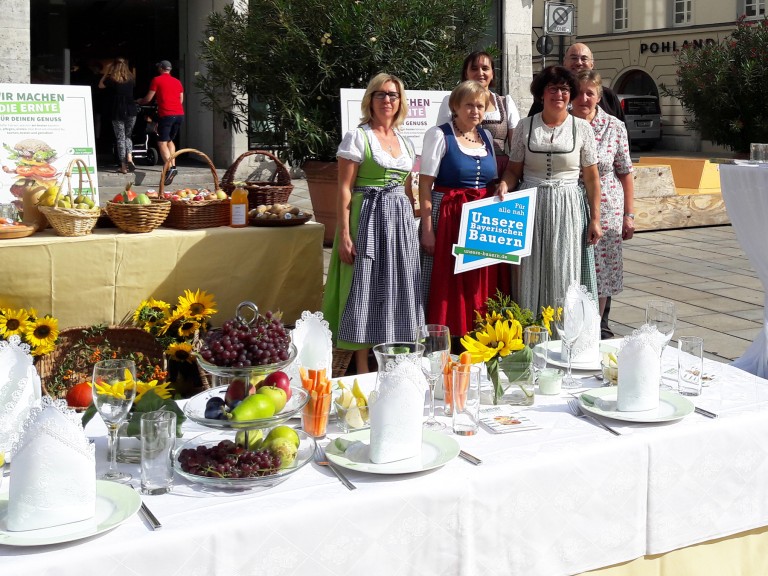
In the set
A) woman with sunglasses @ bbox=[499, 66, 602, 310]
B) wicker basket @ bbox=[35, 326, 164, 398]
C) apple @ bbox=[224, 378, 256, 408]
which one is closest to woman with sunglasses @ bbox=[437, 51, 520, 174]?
woman with sunglasses @ bbox=[499, 66, 602, 310]

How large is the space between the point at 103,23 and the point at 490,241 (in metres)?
14.3

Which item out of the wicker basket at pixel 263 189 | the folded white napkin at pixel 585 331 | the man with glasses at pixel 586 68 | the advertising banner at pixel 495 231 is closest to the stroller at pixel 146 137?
the wicker basket at pixel 263 189

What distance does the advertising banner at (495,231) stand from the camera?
471 cm

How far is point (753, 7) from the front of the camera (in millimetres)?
27422

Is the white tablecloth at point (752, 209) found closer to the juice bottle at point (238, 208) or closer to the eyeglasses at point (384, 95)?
the eyeglasses at point (384, 95)

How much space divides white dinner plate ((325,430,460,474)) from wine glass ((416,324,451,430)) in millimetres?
156

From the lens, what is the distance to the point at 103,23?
17.0 m

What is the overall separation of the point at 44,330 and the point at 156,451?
2452 millimetres

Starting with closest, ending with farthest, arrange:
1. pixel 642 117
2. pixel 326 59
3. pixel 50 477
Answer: pixel 50 477, pixel 326 59, pixel 642 117

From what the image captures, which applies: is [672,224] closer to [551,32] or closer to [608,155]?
[551,32]

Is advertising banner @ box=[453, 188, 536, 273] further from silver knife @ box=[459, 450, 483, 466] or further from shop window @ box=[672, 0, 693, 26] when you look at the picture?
shop window @ box=[672, 0, 693, 26]

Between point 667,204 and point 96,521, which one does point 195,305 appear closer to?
point 96,521

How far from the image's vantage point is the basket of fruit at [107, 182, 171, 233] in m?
4.64

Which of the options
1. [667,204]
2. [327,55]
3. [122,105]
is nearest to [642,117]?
[667,204]
